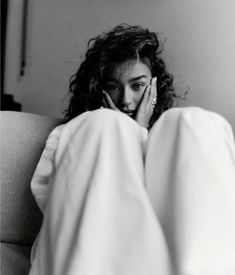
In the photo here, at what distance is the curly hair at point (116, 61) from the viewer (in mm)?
1434

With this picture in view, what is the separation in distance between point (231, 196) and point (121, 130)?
9.5 inches

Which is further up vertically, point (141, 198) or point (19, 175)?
point (141, 198)

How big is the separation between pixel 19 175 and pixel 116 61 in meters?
0.47

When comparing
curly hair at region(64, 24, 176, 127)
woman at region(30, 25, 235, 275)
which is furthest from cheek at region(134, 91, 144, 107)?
woman at region(30, 25, 235, 275)

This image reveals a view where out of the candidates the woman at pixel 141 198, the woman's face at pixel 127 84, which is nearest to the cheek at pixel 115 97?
the woman's face at pixel 127 84

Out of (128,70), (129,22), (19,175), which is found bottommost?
(19,175)

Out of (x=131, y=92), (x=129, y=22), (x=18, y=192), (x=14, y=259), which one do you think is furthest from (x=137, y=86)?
(x=14, y=259)

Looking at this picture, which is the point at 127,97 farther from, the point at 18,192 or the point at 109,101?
the point at 18,192

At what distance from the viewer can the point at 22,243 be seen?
126 centimetres

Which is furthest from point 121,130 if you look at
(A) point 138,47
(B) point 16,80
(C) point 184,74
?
(B) point 16,80

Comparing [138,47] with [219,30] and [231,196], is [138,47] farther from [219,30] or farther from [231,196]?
[231,196]

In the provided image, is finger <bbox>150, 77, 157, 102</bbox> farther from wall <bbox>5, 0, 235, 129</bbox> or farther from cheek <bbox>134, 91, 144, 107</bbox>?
wall <bbox>5, 0, 235, 129</bbox>

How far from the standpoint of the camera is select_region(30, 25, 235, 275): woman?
2.47ft

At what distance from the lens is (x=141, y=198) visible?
2.62 ft
